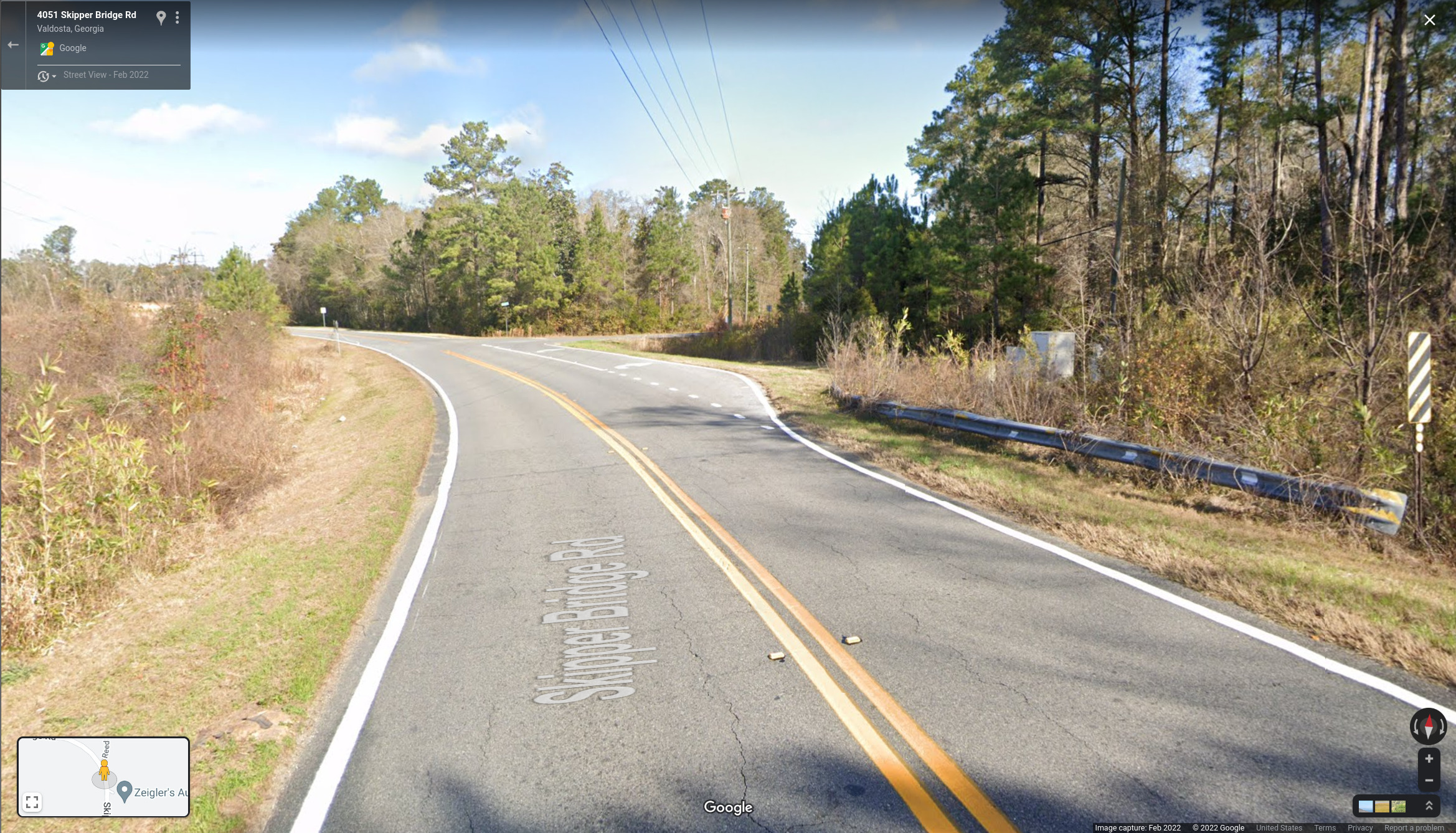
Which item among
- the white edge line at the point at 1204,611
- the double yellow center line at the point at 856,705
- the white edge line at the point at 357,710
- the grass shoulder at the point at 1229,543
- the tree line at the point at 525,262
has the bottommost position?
the white edge line at the point at 357,710

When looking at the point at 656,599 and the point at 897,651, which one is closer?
the point at 897,651

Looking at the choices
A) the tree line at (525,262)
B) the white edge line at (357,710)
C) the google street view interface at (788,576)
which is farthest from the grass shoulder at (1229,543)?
the tree line at (525,262)

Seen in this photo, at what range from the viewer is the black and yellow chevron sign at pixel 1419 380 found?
731 centimetres

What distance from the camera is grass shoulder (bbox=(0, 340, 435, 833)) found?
12.9ft

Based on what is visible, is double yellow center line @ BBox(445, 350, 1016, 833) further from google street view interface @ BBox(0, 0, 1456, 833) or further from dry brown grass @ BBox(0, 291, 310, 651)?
dry brown grass @ BBox(0, 291, 310, 651)

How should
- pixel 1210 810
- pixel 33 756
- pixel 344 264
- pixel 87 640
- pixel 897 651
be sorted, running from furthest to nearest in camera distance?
pixel 344 264, pixel 87 640, pixel 897 651, pixel 33 756, pixel 1210 810

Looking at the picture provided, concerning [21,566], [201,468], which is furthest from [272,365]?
[21,566]

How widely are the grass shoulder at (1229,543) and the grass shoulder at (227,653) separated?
646cm

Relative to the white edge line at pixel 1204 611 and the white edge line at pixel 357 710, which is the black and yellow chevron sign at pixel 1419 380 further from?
the white edge line at pixel 357 710

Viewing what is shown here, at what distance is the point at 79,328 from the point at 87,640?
1565cm

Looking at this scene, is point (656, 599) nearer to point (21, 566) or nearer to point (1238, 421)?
point (21, 566)

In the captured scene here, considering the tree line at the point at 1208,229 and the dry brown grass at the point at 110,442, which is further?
the tree line at the point at 1208,229

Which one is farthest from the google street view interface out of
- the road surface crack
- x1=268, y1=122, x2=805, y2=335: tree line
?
x1=268, y1=122, x2=805, y2=335: tree line

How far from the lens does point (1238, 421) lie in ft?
31.4
